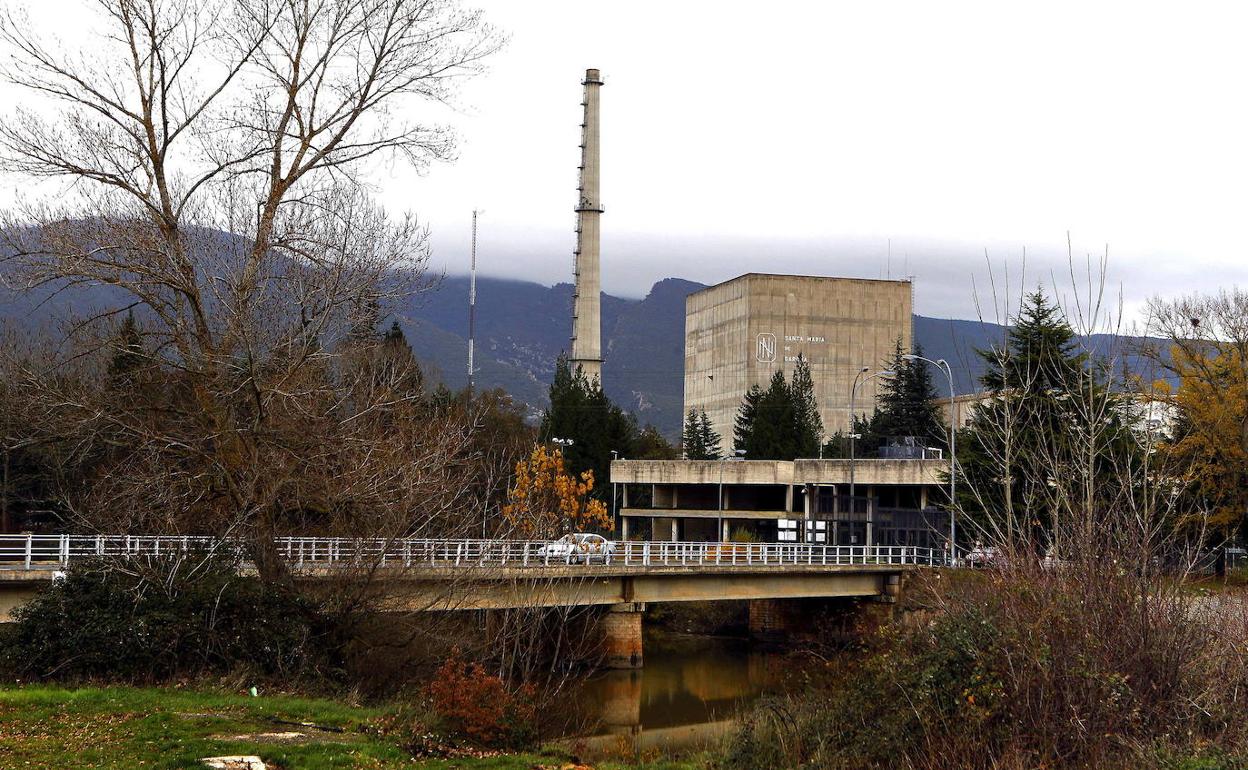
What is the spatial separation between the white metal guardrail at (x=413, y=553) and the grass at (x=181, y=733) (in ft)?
16.1

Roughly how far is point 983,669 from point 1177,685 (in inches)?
83.9

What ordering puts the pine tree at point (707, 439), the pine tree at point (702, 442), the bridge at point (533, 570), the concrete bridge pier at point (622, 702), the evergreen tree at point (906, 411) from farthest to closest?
the pine tree at point (707, 439) → the pine tree at point (702, 442) → the evergreen tree at point (906, 411) → the concrete bridge pier at point (622, 702) → the bridge at point (533, 570)

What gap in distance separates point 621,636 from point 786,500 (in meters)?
38.9

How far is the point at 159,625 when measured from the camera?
2100 cm

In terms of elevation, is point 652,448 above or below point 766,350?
below

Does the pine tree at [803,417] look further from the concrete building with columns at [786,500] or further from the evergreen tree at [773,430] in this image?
the concrete building with columns at [786,500]

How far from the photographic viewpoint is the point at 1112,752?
13.2m

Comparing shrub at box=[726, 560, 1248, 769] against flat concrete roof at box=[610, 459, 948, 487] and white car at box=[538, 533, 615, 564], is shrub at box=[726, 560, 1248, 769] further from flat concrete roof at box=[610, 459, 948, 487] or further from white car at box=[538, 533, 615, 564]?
flat concrete roof at box=[610, 459, 948, 487]

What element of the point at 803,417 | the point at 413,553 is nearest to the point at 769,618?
the point at 413,553

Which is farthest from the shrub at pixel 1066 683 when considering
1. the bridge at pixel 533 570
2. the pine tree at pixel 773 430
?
the pine tree at pixel 773 430

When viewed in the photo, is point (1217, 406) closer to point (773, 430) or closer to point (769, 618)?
point (769, 618)

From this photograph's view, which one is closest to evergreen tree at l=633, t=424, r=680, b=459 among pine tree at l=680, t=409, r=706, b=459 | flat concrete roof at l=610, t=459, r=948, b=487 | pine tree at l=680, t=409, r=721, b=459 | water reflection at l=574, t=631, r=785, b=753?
pine tree at l=680, t=409, r=706, b=459

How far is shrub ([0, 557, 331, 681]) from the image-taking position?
2034 cm

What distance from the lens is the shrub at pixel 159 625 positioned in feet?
66.7
